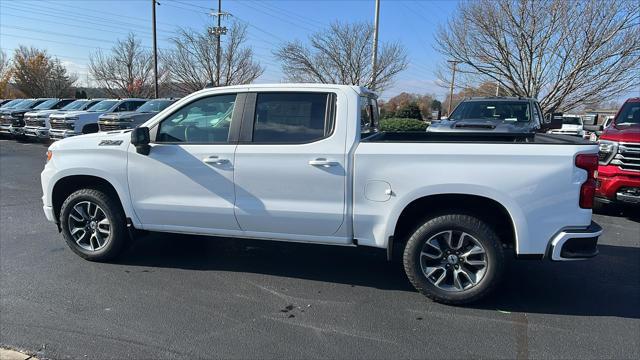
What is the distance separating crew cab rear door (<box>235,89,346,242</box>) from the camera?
3969 mm

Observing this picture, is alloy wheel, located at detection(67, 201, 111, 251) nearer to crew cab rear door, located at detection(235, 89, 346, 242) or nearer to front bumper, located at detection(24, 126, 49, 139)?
crew cab rear door, located at detection(235, 89, 346, 242)

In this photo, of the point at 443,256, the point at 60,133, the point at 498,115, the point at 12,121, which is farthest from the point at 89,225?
the point at 12,121

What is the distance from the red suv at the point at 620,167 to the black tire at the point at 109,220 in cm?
649

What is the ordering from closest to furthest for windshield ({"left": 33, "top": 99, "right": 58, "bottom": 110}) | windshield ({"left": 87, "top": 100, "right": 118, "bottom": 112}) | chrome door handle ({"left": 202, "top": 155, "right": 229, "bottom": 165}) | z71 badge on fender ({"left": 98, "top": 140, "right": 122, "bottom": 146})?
chrome door handle ({"left": 202, "top": 155, "right": 229, "bottom": 165}) → z71 badge on fender ({"left": 98, "top": 140, "right": 122, "bottom": 146}) → windshield ({"left": 87, "top": 100, "right": 118, "bottom": 112}) → windshield ({"left": 33, "top": 99, "right": 58, "bottom": 110})

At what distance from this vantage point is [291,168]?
13.2 ft

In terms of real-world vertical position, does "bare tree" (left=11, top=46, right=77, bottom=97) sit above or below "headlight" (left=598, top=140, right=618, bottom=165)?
above

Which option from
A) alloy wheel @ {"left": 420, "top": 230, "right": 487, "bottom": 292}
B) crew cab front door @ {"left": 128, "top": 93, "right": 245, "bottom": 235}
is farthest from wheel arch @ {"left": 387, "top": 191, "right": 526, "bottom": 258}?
crew cab front door @ {"left": 128, "top": 93, "right": 245, "bottom": 235}

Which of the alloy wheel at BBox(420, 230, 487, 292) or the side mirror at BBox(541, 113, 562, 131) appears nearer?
the alloy wheel at BBox(420, 230, 487, 292)

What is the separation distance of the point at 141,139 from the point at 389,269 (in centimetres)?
277

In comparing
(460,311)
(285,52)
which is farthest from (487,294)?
(285,52)

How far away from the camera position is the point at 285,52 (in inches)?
1048

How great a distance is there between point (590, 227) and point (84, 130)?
16.3m

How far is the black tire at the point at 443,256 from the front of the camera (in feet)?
12.3

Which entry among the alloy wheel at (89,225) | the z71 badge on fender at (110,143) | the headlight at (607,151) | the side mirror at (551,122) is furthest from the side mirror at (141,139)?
the side mirror at (551,122)
